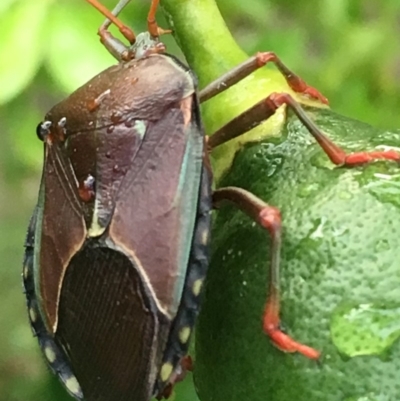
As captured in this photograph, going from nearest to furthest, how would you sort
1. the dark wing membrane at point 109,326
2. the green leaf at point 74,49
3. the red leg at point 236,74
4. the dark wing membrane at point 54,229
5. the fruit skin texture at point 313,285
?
the fruit skin texture at point 313,285
the dark wing membrane at point 109,326
the dark wing membrane at point 54,229
the red leg at point 236,74
the green leaf at point 74,49

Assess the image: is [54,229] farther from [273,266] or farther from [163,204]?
[273,266]

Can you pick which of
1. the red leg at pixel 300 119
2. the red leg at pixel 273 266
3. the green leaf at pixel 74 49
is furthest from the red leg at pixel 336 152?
the green leaf at pixel 74 49

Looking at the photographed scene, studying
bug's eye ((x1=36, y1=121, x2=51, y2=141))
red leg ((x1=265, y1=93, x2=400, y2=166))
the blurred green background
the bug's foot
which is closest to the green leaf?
the blurred green background

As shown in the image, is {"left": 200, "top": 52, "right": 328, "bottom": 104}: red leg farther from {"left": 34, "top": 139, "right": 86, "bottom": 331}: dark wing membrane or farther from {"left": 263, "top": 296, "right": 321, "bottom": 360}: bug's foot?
{"left": 263, "top": 296, "right": 321, "bottom": 360}: bug's foot

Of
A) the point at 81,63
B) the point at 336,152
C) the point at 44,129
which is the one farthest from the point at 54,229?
the point at 81,63

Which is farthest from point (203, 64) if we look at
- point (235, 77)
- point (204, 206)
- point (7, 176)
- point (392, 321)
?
point (7, 176)

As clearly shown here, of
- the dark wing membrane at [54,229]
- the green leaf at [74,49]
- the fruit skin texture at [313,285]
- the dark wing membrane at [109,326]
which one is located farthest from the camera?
the green leaf at [74,49]

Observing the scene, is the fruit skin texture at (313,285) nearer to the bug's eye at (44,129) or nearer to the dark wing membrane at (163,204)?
the dark wing membrane at (163,204)
